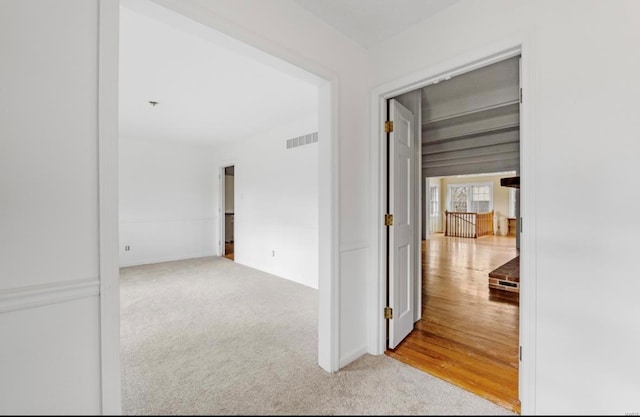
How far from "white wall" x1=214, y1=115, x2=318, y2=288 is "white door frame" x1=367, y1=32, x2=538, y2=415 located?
197 cm

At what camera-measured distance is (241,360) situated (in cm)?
185

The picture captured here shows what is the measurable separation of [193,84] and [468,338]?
3733mm

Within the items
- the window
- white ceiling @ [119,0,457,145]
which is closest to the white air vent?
white ceiling @ [119,0,457,145]

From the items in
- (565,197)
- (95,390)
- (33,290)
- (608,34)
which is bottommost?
(95,390)

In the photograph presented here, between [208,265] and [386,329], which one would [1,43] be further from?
[208,265]

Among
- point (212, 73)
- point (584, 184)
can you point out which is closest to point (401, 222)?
point (584, 184)

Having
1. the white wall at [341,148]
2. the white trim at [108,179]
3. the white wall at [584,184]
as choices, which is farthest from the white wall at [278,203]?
the white trim at [108,179]

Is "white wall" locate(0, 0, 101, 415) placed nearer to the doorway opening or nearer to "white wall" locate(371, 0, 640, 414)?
the doorway opening

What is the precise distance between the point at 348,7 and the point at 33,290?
2176mm

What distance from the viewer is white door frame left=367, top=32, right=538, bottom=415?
4.84 ft

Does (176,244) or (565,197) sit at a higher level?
(565,197)

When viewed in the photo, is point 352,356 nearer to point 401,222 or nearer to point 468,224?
point 401,222

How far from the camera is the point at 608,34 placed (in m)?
1.32

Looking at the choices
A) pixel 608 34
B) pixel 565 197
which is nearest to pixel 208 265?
pixel 565 197
